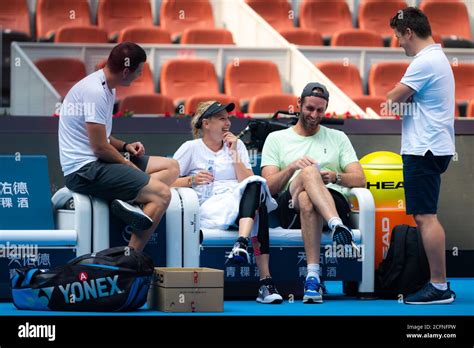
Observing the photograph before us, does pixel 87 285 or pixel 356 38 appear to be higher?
pixel 356 38

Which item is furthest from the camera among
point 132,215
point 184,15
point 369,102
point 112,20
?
point 184,15

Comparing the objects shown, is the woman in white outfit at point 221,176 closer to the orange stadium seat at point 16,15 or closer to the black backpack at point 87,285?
the black backpack at point 87,285

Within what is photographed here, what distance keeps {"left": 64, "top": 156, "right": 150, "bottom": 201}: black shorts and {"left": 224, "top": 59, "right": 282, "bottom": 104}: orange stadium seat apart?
213 inches

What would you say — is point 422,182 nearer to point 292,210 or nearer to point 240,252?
point 292,210

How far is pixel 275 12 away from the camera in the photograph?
14.2 meters

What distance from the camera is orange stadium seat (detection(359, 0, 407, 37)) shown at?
47.1ft

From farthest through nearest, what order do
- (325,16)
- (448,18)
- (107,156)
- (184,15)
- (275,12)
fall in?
1. (448,18)
2. (325,16)
3. (275,12)
4. (184,15)
5. (107,156)

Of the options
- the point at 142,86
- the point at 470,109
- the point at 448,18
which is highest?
the point at 448,18

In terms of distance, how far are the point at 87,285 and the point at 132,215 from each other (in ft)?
2.26

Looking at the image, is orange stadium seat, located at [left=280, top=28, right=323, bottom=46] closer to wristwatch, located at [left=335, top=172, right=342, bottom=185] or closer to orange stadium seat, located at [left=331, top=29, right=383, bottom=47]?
orange stadium seat, located at [left=331, top=29, right=383, bottom=47]

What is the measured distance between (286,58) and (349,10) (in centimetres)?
221

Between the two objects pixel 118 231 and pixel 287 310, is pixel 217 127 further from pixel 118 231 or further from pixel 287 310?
pixel 287 310

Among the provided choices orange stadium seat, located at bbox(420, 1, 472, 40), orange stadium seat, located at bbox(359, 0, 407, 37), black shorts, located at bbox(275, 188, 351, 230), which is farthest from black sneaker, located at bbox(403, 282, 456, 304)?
orange stadium seat, located at bbox(420, 1, 472, 40)

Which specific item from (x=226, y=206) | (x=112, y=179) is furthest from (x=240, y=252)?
(x=112, y=179)
